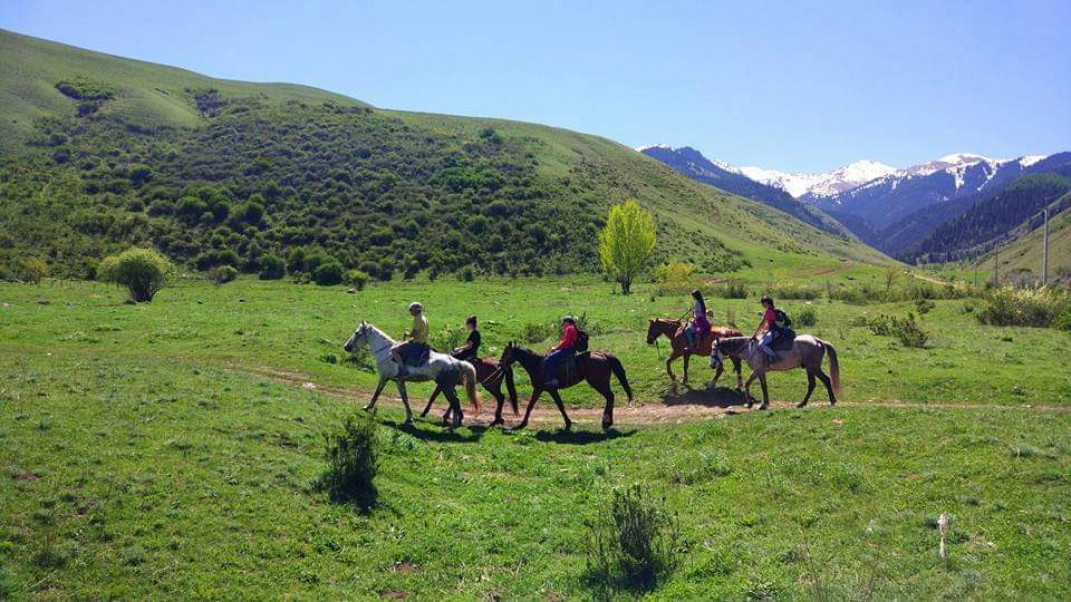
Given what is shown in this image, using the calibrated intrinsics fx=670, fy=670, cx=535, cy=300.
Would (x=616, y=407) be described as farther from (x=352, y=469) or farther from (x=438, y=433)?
(x=352, y=469)

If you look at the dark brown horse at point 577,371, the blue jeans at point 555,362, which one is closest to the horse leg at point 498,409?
the dark brown horse at point 577,371

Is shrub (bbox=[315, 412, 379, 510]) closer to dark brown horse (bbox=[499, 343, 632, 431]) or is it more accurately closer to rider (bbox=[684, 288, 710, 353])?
dark brown horse (bbox=[499, 343, 632, 431])

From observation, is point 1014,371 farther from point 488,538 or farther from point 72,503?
point 72,503

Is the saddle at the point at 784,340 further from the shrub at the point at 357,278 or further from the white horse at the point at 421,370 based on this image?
the shrub at the point at 357,278

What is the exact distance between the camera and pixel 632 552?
10125 mm


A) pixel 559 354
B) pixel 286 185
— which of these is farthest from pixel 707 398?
pixel 286 185

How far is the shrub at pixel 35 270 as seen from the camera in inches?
2131

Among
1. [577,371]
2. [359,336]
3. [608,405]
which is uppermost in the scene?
[359,336]

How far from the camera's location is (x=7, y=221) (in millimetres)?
68438

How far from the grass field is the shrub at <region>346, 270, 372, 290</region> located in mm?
43342

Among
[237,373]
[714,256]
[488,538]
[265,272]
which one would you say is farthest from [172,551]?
[714,256]

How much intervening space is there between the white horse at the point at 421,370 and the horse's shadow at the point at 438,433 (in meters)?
0.32

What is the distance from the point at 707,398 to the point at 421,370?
30.7 feet

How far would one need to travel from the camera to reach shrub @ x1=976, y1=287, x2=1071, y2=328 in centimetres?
3238
